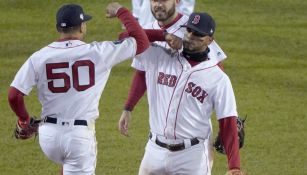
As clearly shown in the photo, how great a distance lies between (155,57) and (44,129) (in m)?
1.04

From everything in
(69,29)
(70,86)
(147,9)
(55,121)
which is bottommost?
(147,9)

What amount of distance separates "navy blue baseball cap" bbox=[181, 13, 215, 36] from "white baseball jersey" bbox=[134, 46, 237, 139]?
0.74ft

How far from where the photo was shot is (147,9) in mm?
12078

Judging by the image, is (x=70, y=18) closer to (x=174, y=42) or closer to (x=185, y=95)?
(x=174, y=42)

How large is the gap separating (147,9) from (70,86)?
5685 mm

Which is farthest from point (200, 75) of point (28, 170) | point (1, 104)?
point (1, 104)

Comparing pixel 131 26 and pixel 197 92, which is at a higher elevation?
pixel 131 26

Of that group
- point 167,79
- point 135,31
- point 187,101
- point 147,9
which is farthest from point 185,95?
point 147,9

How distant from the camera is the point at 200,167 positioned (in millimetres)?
6242

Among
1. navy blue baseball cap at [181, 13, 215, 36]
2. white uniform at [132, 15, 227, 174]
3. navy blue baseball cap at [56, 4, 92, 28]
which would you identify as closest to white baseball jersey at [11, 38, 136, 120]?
navy blue baseball cap at [56, 4, 92, 28]

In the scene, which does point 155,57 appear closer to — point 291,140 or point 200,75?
→ point 200,75

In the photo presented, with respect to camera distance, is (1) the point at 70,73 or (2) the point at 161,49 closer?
(2) the point at 161,49

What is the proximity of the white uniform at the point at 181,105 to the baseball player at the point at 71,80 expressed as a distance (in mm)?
290

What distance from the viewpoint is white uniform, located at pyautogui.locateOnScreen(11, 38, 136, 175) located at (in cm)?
645
